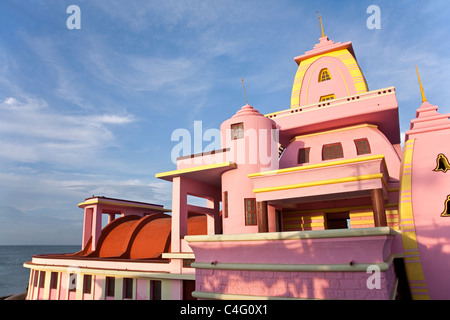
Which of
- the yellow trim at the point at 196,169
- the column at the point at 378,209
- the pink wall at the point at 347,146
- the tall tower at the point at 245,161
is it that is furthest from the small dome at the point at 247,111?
the column at the point at 378,209

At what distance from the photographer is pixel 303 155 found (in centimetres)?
2052

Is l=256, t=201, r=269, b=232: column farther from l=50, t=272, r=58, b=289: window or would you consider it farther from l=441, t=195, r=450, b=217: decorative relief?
l=50, t=272, r=58, b=289: window

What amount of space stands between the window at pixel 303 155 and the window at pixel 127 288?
44.1 ft

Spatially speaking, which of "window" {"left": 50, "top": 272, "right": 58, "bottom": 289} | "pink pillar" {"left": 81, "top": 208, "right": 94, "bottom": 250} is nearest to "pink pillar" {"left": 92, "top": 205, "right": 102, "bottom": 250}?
"pink pillar" {"left": 81, "top": 208, "right": 94, "bottom": 250}

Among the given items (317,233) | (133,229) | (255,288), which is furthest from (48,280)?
(317,233)

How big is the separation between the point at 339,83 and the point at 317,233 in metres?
16.0

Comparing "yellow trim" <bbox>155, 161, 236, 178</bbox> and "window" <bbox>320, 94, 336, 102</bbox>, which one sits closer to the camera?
"yellow trim" <bbox>155, 161, 236, 178</bbox>

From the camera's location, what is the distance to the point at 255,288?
10062 millimetres

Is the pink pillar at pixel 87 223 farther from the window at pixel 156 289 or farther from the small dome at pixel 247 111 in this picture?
the small dome at pixel 247 111

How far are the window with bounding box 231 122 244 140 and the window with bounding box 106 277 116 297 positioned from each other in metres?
12.4

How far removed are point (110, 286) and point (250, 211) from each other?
1110 cm

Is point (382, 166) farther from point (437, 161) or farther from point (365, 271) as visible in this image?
point (365, 271)

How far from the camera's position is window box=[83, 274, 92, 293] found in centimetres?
2134

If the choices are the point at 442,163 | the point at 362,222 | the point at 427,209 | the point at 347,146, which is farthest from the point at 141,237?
the point at 442,163
